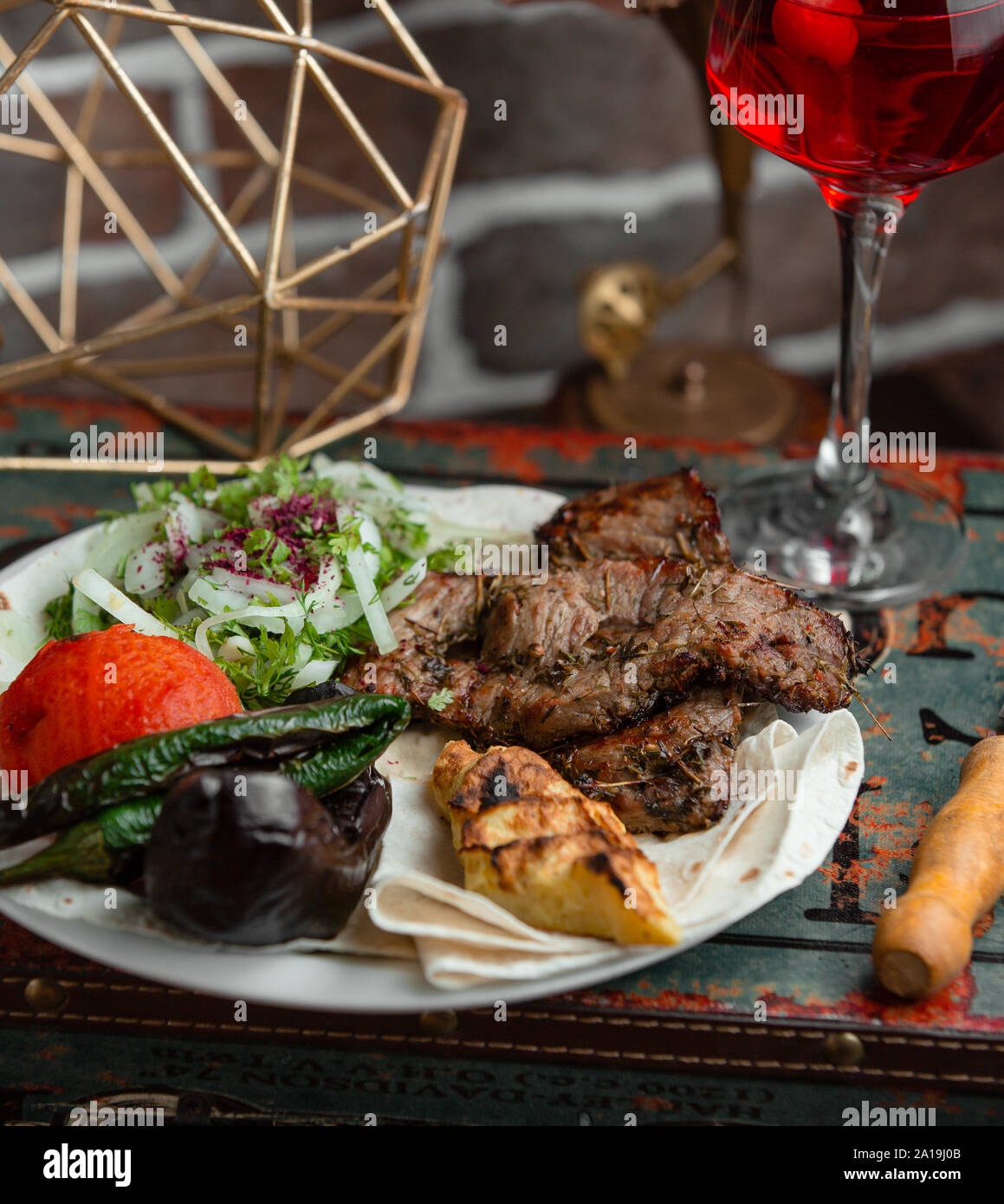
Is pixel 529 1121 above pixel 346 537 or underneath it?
underneath

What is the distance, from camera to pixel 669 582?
1.65m

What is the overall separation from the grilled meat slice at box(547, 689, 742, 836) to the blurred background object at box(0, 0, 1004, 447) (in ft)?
5.84

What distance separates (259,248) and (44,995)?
2.27 meters

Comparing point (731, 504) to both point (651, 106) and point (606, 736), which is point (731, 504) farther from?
point (651, 106)

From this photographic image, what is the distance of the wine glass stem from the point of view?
72.3 inches

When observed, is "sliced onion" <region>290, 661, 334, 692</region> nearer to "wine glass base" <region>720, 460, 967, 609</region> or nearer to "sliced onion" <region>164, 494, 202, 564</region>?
"sliced onion" <region>164, 494, 202, 564</region>

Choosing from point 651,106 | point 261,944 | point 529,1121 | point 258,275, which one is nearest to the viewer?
point 261,944

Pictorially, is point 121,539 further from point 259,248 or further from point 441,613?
point 259,248

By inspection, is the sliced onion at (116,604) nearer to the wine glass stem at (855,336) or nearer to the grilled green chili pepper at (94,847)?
the grilled green chili pepper at (94,847)

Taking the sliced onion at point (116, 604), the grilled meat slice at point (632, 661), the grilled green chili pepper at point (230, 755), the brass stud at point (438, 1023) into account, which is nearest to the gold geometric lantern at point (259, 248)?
the sliced onion at point (116, 604)

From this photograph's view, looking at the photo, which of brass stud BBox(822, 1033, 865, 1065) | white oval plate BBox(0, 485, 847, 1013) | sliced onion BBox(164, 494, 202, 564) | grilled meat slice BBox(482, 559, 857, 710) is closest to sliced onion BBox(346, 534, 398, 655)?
grilled meat slice BBox(482, 559, 857, 710)

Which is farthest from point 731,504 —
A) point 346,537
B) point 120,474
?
point 120,474

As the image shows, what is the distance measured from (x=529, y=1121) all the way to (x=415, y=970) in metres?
0.31

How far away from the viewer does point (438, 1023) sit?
1324 mm
